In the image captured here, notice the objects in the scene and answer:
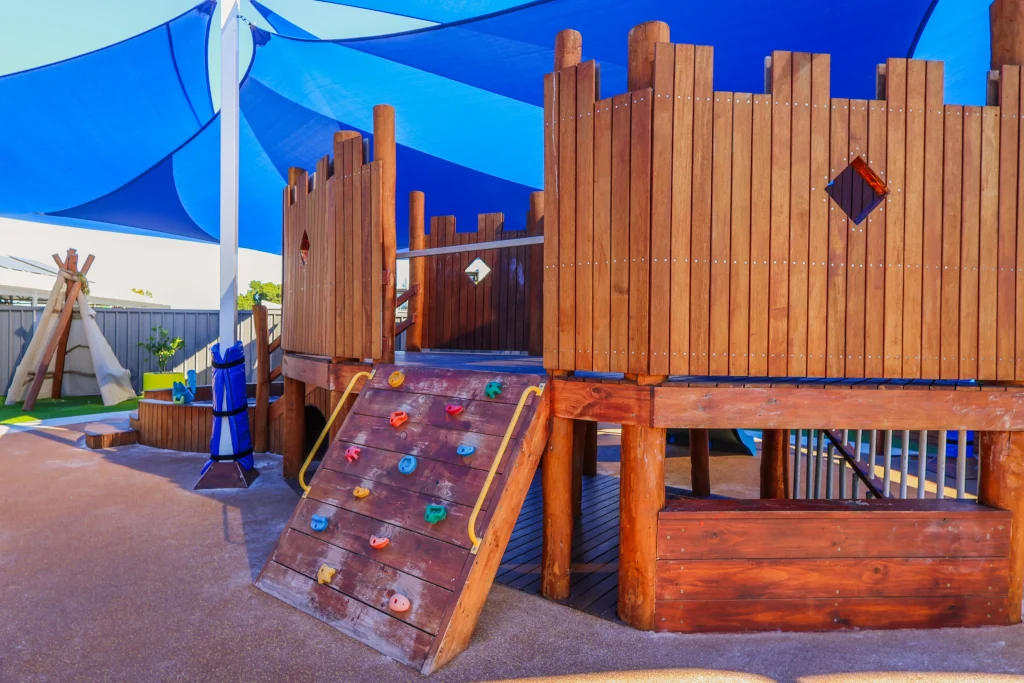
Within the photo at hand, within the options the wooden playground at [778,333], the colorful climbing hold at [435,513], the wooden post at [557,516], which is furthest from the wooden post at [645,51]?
the colorful climbing hold at [435,513]

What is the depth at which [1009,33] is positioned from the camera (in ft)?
11.9

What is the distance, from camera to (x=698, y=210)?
351cm

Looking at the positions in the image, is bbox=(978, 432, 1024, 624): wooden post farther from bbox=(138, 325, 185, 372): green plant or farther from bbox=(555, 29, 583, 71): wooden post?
bbox=(138, 325, 185, 372): green plant

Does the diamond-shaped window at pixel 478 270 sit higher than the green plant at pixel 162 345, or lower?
higher

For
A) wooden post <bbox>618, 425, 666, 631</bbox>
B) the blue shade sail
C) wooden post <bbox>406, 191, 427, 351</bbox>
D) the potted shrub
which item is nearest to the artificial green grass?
the potted shrub

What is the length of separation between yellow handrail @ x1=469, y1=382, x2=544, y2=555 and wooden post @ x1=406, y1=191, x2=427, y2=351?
475 centimetres

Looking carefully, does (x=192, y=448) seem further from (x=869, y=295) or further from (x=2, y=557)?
(x=869, y=295)

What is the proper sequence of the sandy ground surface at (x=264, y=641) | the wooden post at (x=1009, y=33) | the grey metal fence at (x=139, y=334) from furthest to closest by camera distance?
1. the grey metal fence at (x=139, y=334)
2. the wooden post at (x=1009, y=33)
3. the sandy ground surface at (x=264, y=641)

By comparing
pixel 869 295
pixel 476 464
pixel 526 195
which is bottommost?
pixel 476 464

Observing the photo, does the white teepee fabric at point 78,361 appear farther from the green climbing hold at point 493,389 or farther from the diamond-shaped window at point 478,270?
the green climbing hold at point 493,389

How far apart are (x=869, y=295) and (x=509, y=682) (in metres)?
2.77

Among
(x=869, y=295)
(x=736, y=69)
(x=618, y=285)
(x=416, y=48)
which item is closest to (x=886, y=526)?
(x=869, y=295)

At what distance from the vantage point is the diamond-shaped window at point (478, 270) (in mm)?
8094

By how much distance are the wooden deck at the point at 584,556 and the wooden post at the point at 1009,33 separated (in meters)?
3.27
